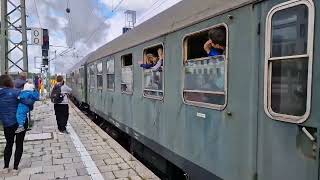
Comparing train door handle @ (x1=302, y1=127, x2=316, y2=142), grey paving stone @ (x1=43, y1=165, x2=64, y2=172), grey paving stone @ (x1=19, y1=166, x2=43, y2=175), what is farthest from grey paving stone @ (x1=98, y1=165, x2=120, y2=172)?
train door handle @ (x1=302, y1=127, x2=316, y2=142)

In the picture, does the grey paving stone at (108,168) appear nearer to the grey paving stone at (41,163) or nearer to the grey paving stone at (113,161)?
the grey paving stone at (113,161)

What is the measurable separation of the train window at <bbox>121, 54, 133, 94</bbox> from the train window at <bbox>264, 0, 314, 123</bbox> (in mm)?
5201

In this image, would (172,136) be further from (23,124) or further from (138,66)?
(23,124)

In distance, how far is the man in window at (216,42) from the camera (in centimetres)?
417

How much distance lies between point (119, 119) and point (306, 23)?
7327mm

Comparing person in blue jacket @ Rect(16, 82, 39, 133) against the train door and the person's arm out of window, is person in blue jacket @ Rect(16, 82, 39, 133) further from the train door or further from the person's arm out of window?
the train door

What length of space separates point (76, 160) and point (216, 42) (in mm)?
4614

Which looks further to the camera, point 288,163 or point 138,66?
point 138,66

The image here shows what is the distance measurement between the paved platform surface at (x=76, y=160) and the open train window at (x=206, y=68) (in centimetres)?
204

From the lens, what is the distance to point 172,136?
566cm

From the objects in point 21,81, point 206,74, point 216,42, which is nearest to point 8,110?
point 21,81

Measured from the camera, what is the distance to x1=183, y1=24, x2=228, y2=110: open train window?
4.15 meters

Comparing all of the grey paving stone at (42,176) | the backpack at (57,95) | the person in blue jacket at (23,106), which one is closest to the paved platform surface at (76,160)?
the grey paving stone at (42,176)

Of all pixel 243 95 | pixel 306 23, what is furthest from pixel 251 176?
pixel 306 23
